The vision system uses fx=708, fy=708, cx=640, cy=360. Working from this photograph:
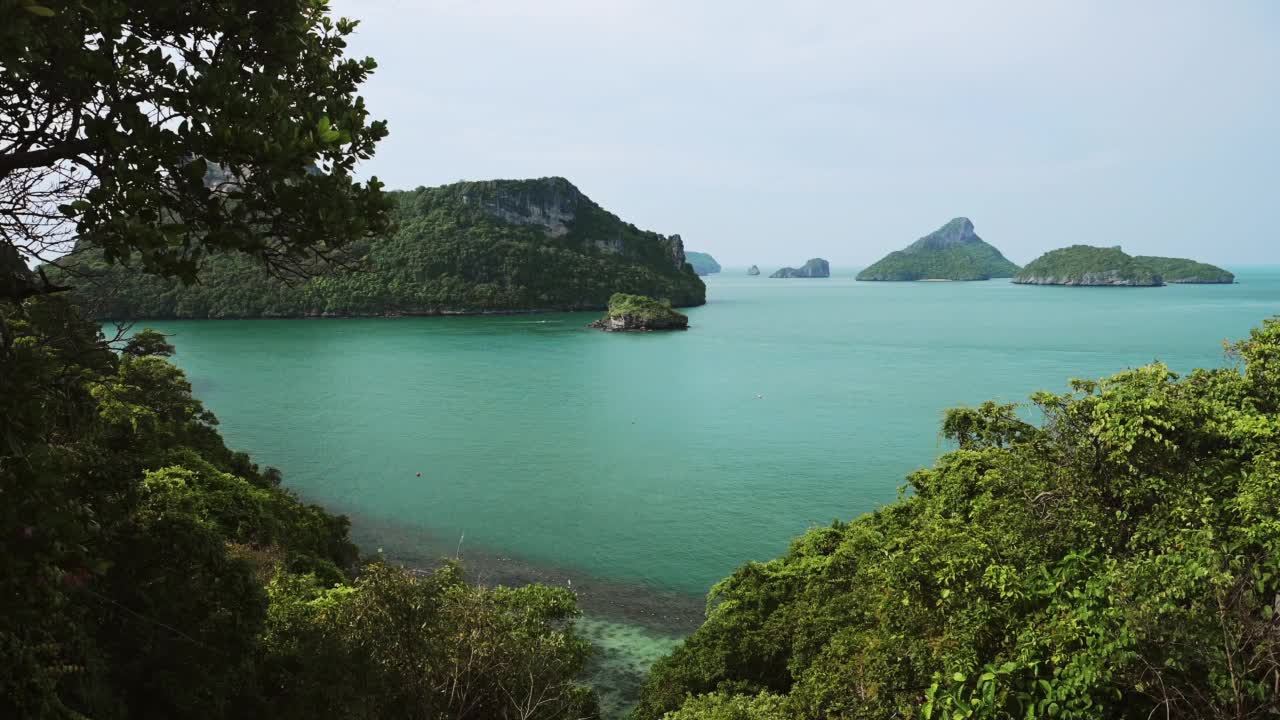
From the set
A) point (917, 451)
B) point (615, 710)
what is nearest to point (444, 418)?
point (917, 451)

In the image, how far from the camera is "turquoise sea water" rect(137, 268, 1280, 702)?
22.8 metres

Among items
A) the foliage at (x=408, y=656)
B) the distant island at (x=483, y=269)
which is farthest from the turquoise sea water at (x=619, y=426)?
the distant island at (x=483, y=269)

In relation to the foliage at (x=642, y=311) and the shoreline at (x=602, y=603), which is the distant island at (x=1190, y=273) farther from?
the shoreline at (x=602, y=603)

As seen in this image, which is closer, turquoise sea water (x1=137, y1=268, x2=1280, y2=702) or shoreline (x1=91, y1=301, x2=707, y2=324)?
turquoise sea water (x1=137, y1=268, x2=1280, y2=702)

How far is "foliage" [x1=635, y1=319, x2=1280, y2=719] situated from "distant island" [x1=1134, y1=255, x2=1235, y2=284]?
689 ft

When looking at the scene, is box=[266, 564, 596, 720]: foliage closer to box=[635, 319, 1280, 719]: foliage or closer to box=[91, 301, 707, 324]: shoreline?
box=[635, 319, 1280, 719]: foliage

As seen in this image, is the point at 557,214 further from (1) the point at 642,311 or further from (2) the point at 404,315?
(1) the point at 642,311

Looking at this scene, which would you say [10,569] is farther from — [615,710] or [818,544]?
[818,544]

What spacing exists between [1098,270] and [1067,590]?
651 feet

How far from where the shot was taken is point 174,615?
7188 mm

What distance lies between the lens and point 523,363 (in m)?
61.0

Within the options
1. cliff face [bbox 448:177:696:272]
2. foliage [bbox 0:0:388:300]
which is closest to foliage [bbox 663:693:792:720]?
foliage [bbox 0:0:388:300]

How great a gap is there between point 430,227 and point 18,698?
12901cm

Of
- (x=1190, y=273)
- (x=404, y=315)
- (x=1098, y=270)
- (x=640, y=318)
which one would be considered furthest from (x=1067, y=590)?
(x=1190, y=273)
